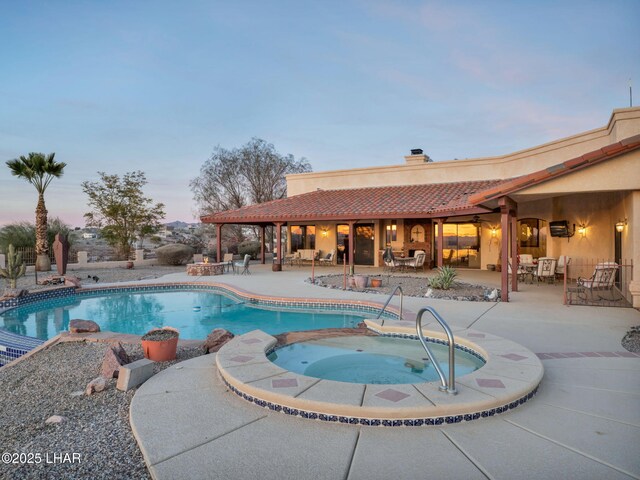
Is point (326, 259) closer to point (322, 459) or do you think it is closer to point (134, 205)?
point (134, 205)

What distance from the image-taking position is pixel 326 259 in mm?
19125

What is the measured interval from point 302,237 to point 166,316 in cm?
1286

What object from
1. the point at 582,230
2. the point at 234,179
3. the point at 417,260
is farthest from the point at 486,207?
the point at 234,179

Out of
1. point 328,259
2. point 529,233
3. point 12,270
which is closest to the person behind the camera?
point 12,270

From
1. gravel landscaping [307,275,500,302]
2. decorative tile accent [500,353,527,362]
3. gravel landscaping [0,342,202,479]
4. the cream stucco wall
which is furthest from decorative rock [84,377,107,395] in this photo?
the cream stucco wall

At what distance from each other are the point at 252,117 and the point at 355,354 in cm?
2201

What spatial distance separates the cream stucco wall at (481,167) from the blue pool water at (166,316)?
9.62 metres

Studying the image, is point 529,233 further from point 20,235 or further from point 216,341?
point 20,235

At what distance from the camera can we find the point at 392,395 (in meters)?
3.39

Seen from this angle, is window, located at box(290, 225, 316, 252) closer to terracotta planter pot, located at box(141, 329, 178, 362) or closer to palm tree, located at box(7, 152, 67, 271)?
palm tree, located at box(7, 152, 67, 271)

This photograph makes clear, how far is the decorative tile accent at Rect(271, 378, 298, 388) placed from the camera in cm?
365

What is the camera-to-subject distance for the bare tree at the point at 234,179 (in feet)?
106

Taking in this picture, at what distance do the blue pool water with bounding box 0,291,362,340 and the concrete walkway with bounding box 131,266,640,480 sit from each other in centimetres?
408

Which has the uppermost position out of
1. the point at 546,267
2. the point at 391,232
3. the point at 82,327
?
the point at 391,232
